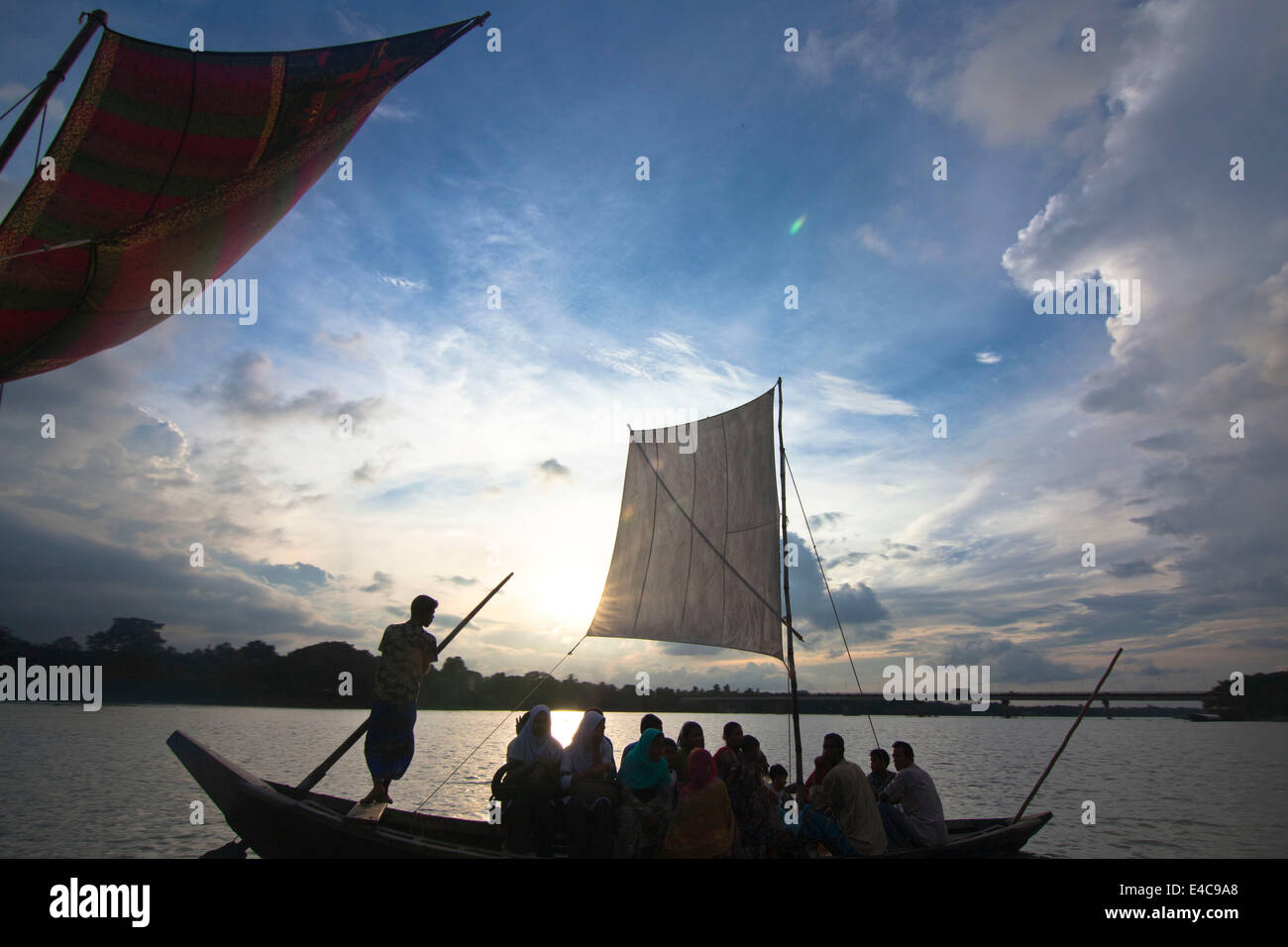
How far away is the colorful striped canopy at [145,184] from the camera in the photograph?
891 centimetres

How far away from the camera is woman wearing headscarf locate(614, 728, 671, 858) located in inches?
326

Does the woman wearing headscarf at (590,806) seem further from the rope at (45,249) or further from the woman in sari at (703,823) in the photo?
the rope at (45,249)

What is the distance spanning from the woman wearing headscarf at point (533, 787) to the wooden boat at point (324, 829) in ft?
1.34

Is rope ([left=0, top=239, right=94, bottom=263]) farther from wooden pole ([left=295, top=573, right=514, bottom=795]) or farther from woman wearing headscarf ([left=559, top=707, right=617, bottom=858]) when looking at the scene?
woman wearing headscarf ([left=559, top=707, right=617, bottom=858])

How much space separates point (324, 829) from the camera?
880 centimetres

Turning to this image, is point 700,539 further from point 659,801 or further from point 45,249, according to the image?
point 45,249

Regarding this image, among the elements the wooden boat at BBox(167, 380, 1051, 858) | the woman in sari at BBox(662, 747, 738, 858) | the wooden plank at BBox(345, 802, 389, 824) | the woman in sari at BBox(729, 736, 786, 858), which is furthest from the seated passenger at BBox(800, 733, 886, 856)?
the wooden plank at BBox(345, 802, 389, 824)

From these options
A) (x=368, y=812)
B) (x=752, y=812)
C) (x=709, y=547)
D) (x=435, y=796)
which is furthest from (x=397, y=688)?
(x=435, y=796)

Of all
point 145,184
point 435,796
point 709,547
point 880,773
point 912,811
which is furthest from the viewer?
point 435,796

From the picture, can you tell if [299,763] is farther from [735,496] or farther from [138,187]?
[138,187]

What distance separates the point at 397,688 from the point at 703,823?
4.05 m
